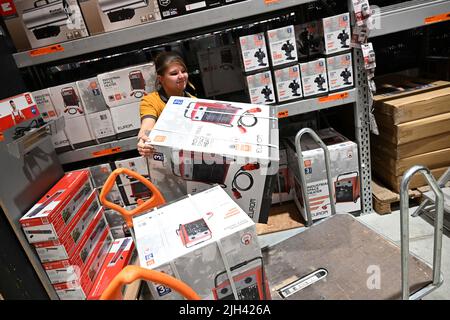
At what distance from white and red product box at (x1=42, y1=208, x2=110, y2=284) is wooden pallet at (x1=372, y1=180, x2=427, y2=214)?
1723 mm

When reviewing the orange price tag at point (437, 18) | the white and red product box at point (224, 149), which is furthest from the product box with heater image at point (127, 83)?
the orange price tag at point (437, 18)

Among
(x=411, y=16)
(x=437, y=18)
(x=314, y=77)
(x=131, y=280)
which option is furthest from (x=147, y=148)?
(x=437, y=18)

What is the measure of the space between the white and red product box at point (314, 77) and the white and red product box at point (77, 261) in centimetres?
143

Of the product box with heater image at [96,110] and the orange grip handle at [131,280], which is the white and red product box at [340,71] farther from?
the orange grip handle at [131,280]

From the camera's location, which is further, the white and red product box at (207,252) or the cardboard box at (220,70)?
the cardboard box at (220,70)

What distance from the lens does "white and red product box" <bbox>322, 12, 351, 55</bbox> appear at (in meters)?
1.56

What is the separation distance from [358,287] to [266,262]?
371 millimetres

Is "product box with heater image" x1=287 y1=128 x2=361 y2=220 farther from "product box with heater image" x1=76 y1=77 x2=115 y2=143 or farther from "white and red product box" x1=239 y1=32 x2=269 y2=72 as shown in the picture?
"product box with heater image" x1=76 y1=77 x2=115 y2=143

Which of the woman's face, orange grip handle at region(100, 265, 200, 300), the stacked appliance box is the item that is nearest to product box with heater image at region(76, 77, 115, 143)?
the woman's face

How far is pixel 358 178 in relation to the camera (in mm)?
1869

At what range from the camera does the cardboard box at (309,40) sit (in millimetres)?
1666

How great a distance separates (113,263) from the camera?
1.74 metres

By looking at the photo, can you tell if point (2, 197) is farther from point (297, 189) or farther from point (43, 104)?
point (297, 189)

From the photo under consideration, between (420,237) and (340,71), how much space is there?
1.03 metres
